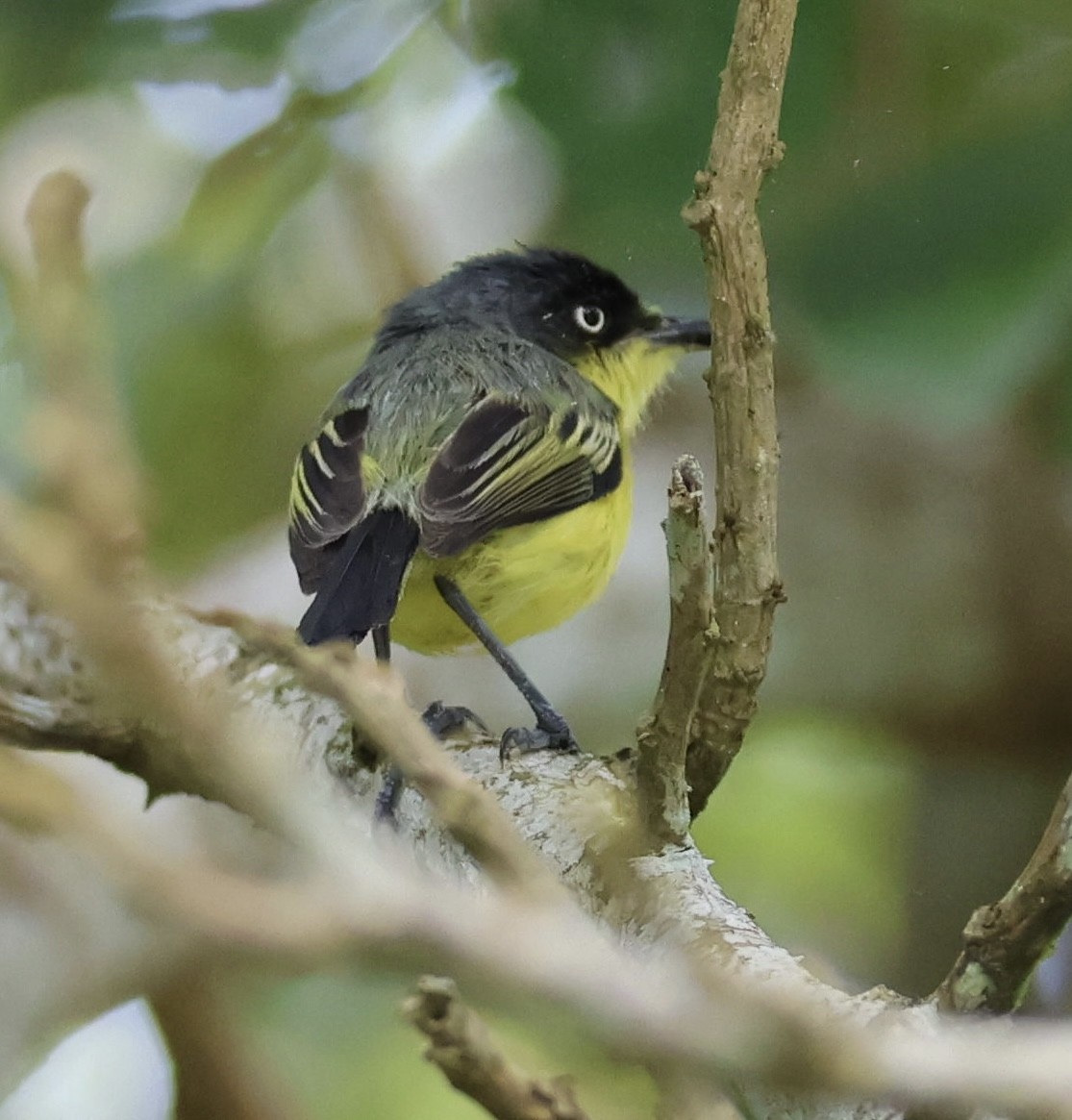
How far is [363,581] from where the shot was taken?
121 cm

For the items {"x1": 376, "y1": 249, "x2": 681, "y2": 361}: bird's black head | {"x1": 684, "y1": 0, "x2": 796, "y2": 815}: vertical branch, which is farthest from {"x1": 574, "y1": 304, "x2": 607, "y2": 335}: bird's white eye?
{"x1": 684, "y1": 0, "x2": 796, "y2": 815}: vertical branch

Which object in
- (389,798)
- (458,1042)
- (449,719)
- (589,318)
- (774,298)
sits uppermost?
(589,318)

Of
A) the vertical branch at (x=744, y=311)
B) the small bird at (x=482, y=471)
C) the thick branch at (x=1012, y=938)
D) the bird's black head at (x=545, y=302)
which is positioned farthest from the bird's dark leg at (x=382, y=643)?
the thick branch at (x=1012, y=938)

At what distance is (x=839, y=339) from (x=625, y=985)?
1.31 meters

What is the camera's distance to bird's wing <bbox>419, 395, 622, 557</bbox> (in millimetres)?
1280

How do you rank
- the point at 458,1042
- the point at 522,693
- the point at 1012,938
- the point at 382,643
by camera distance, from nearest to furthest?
the point at 458,1042 < the point at 1012,938 < the point at 382,643 < the point at 522,693

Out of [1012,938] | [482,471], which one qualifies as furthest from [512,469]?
[1012,938]

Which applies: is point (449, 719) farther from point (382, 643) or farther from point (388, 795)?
point (388, 795)

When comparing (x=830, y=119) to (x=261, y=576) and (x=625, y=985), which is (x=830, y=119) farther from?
(x=625, y=985)

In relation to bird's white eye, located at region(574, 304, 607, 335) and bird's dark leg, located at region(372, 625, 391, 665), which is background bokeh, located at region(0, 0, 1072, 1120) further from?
bird's dark leg, located at region(372, 625, 391, 665)

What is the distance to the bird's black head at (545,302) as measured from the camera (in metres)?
1.73

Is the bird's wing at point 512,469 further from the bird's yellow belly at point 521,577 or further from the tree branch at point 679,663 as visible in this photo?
the tree branch at point 679,663

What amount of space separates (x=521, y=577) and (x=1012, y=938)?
0.74 m

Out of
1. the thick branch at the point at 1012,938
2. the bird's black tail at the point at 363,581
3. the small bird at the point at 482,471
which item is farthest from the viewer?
the small bird at the point at 482,471
